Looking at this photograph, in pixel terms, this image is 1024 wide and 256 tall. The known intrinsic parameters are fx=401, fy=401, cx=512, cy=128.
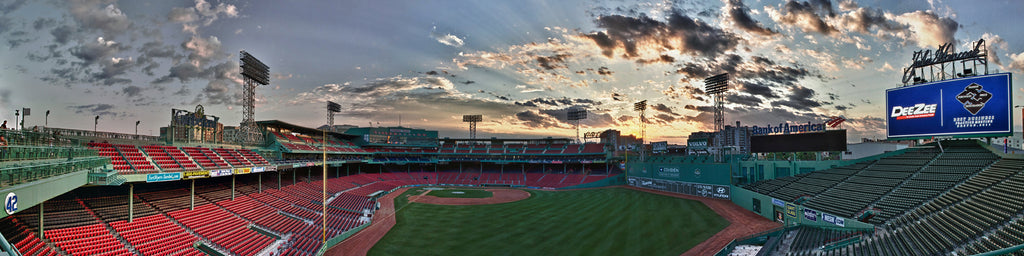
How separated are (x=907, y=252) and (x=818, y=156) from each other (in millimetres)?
29721

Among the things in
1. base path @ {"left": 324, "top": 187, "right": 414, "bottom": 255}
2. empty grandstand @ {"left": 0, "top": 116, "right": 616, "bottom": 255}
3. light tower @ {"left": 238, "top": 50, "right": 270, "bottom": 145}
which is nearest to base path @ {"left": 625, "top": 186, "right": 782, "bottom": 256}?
base path @ {"left": 324, "top": 187, "right": 414, "bottom": 255}

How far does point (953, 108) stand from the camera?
3031 centimetres

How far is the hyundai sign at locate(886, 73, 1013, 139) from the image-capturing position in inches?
1114

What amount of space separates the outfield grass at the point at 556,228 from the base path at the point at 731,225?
66 cm

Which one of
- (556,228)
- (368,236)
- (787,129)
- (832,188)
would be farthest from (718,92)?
(368,236)

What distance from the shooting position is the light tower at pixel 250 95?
43000 millimetres

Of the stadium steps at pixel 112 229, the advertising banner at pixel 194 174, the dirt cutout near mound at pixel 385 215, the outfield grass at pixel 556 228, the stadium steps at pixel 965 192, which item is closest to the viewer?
the stadium steps at pixel 112 229

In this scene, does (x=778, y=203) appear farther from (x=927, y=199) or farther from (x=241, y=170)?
(x=241, y=170)

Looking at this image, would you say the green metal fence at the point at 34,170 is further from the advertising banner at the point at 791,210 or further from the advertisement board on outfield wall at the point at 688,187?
the advertisement board on outfield wall at the point at 688,187

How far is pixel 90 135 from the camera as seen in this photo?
2694cm

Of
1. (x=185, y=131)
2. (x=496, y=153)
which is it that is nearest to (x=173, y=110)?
(x=185, y=131)

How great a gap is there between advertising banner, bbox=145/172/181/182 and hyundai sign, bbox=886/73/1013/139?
53.6 meters

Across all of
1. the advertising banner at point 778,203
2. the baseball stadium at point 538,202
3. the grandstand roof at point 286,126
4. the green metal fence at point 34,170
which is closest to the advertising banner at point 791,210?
the baseball stadium at point 538,202

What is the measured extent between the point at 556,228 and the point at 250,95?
3734cm
